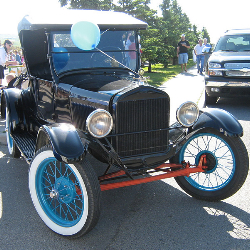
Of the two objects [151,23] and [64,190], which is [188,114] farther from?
[151,23]

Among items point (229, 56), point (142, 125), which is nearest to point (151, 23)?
point (229, 56)

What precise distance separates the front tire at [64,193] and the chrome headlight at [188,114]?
117 centimetres

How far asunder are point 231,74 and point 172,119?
2.41 m

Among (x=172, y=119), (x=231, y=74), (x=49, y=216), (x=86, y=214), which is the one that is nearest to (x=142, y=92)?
(x=86, y=214)

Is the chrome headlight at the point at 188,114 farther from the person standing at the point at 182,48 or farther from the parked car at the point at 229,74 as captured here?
the person standing at the point at 182,48

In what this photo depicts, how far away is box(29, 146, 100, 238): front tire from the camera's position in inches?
108

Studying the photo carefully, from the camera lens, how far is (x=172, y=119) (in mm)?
6637

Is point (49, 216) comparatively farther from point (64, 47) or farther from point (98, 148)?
point (64, 47)

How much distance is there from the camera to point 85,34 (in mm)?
3494

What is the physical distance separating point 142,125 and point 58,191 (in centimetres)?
102

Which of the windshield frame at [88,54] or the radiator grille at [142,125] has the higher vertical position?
the windshield frame at [88,54]

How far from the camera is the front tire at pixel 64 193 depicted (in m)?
2.75

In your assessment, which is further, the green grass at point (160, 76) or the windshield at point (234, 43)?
the green grass at point (160, 76)

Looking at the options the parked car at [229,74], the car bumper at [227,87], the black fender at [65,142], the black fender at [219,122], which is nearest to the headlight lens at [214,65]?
the parked car at [229,74]
